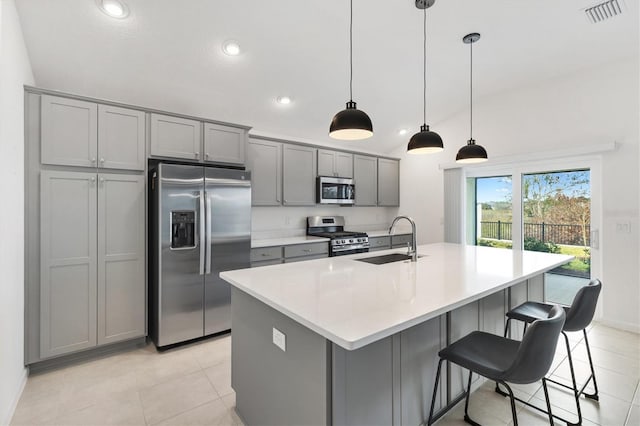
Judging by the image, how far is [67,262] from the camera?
2.53 metres

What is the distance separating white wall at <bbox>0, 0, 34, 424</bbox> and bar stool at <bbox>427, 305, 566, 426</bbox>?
8.50 feet

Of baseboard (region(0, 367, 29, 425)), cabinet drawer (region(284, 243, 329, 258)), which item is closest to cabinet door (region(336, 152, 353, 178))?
cabinet drawer (region(284, 243, 329, 258))

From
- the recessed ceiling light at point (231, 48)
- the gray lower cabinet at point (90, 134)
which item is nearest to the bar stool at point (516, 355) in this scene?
the recessed ceiling light at point (231, 48)

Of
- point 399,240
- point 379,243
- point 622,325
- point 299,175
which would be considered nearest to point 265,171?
point 299,175

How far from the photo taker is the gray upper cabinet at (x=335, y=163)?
4.58 meters

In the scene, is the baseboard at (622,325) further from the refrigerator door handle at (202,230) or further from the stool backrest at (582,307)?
the refrigerator door handle at (202,230)

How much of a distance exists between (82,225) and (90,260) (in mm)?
309

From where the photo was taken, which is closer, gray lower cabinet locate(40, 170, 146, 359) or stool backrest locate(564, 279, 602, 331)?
stool backrest locate(564, 279, 602, 331)

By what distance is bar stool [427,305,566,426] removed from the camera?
4.30 ft

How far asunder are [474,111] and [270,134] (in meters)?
3.00

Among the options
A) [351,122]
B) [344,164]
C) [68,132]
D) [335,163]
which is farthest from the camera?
[344,164]

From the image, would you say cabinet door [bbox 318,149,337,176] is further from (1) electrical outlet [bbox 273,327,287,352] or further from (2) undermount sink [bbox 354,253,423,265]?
(1) electrical outlet [bbox 273,327,287,352]

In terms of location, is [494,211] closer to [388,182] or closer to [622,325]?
[388,182]

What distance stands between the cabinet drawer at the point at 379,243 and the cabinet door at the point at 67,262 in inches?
138
